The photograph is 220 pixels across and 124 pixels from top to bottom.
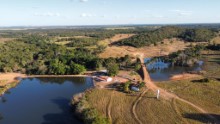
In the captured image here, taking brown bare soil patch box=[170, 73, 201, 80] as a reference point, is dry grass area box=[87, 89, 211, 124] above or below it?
below

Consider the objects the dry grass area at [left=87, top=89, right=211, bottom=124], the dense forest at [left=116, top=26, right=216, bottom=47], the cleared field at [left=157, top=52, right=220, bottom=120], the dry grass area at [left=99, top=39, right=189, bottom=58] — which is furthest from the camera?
the dense forest at [left=116, top=26, right=216, bottom=47]

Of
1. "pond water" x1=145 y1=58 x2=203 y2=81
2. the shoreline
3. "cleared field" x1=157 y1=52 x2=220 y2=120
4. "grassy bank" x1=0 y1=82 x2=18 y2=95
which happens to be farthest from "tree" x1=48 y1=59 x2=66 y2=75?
"cleared field" x1=157 y1=52 x2=220 y2=120

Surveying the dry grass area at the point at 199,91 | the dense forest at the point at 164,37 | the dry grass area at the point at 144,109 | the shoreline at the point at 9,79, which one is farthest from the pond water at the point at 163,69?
the dense forest at the point at 164,37

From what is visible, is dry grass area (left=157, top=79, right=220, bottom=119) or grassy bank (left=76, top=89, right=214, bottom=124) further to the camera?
dry grass area (left=157, top=79, right=220, bottom=119)

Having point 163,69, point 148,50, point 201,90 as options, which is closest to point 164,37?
point 148,50

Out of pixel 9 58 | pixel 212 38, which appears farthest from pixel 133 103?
pixel 212 38

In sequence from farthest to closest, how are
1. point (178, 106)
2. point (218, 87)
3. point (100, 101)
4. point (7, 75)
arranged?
1. point (7, 75)
2. point (218, 87)
3. point (100, 101)
4. point (178, 106)

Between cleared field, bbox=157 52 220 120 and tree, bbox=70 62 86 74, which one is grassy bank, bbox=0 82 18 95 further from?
cleared field, bbox=157 52 220 120

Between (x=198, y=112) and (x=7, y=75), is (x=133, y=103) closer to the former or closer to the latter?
(x=198, y=112)
